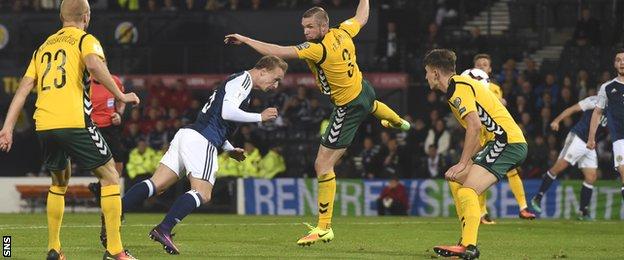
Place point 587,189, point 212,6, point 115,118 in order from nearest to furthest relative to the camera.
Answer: point 115,118
point 587,189
point 212,6

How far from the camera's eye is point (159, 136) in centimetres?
2900

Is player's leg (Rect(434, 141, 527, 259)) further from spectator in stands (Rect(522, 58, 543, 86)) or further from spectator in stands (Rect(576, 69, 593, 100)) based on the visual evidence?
spectator in stands (Rect(522, 58, 543, 86))

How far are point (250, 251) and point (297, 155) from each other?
1508 cm

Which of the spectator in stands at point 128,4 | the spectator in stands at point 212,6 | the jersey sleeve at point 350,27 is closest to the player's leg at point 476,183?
the jersey sleeve at point 350,27

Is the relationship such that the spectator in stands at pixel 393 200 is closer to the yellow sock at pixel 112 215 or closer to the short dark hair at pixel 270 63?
the short dark hair at pixel 270 63

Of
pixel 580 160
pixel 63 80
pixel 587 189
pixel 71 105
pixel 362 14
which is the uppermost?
pixel 362 14

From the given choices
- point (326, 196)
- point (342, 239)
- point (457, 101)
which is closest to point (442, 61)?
point (457, 101)

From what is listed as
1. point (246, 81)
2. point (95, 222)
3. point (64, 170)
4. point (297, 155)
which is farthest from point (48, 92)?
point (297, 155)

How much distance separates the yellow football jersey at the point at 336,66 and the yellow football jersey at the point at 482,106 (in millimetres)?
2651

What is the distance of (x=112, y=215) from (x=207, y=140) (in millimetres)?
2176

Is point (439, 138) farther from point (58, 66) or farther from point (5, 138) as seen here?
point (5, 138)

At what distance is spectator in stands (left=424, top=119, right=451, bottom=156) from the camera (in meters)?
27.2

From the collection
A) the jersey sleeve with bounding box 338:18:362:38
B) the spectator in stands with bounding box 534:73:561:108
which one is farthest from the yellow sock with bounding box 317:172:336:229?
the spectator in stands with bounding box 534:73:561:108

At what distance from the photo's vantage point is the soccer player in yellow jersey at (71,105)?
11.5m
